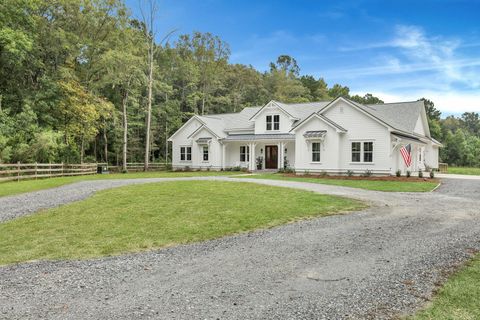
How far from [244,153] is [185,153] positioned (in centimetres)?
612

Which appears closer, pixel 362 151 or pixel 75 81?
pixel 362 151

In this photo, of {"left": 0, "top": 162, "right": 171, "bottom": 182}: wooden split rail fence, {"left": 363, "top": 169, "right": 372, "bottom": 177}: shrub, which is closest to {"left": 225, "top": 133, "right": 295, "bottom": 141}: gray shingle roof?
{"left": 363, "top": 169, "right": 372, "bottom": 177}: shrub

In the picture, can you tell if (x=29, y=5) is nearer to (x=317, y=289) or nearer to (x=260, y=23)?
(x=260, y=23)

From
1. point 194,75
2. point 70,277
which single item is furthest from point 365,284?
point 194,75

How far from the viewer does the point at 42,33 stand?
2808cm

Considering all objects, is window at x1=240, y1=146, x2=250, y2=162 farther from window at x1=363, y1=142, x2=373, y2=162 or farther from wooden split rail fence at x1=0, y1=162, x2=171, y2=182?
wooden split rail fence at x1=0, y1=162, x2=171, y2=182

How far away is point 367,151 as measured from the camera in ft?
76.3

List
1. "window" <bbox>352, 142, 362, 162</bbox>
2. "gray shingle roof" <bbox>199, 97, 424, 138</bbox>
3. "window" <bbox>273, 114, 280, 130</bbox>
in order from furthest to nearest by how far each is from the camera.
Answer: "window" <bbox>273, 114, 280, 130</bbox>
"gray shingle roof" <bbox>199, 97, 424, 138</bbox>
"window" <bbox>352, 142, 362, 162</bbox>

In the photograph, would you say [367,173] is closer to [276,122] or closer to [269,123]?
[276,122]

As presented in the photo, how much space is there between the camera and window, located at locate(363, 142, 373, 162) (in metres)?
23.2

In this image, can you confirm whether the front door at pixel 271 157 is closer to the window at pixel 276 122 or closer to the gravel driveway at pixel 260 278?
the window at pixel 276 122

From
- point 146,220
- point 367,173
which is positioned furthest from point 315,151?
point 146,220

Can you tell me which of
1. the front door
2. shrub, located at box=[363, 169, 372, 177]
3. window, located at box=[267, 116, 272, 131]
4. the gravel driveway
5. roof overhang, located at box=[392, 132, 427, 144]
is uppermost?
window, located at box=[267, 116, 272, 131]

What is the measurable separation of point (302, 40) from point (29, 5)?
20800mm
